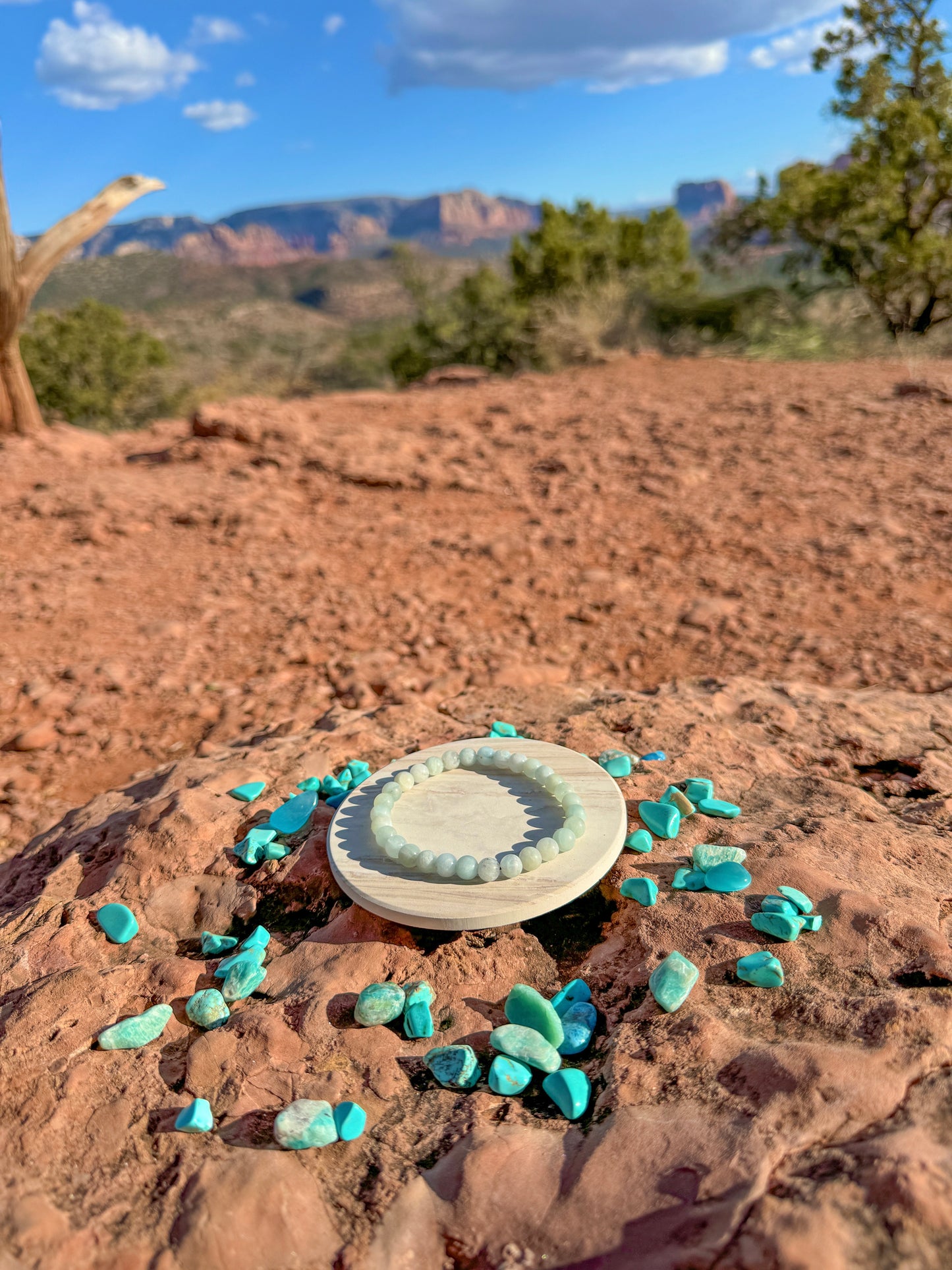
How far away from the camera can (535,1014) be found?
1.38 m

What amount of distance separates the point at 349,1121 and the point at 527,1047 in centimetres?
31

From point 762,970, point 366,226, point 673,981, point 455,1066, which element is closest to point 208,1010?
point 455,1066

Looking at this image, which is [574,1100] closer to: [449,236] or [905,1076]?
[905,1076]

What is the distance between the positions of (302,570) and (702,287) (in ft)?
42.7

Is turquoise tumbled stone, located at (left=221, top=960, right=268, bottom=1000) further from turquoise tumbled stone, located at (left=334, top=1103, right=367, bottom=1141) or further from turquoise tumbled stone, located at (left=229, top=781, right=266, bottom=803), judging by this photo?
turquoise tumbled stone, located at (left=229, top=781, right=266, bottom=803)

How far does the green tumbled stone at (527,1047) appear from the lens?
131 cm

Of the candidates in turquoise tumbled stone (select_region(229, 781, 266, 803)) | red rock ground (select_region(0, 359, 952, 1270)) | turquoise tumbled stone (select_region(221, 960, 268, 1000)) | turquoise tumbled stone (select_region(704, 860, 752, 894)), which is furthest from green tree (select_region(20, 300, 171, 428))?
turquoise tumbled stone (select_region(704, 860, 752, 894))

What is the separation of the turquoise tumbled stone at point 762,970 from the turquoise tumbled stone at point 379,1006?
63 centimetres

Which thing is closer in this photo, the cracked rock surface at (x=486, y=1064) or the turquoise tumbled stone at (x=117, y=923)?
the cracked rock surface at (x=486, y=1064)

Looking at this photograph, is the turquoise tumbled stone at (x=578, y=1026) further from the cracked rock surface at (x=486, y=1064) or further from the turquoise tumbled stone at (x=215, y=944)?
the turquoise tumbled stone at (x=215, y=944)

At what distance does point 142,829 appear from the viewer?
196 centimetres

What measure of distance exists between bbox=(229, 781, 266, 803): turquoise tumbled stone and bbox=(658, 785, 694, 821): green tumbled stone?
106cm

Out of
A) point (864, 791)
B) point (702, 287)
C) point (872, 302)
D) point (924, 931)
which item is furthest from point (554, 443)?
point (702, 287)

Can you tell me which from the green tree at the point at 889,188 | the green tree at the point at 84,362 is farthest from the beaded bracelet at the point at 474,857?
the green tree at the point at 84,362
